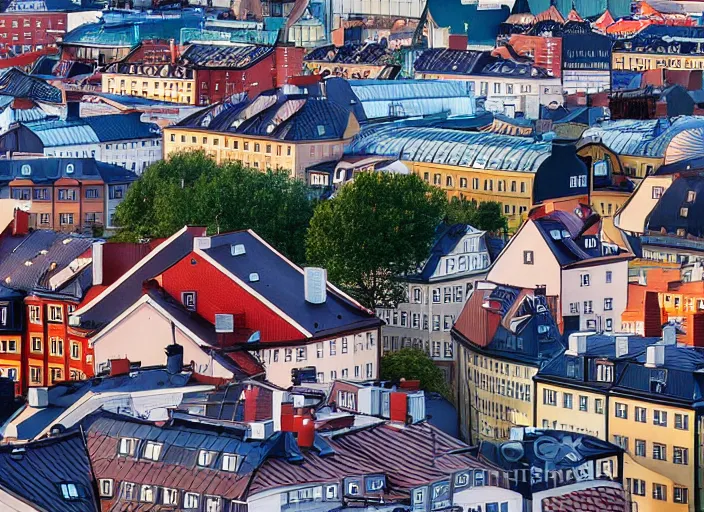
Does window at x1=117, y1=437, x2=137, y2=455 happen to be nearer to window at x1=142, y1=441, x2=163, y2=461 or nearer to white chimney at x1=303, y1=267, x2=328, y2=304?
window at x1=142, y1=441, x2=163, y2=461

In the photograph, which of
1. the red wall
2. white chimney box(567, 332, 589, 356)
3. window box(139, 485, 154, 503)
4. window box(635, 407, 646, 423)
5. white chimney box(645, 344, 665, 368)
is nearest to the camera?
window box(139, 485, 154, 503)

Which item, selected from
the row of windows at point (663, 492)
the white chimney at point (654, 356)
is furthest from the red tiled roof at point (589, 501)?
the white chimney at point (654, 356)

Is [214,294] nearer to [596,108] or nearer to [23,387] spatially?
[23,387]

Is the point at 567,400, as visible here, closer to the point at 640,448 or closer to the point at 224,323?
the point at 640,448

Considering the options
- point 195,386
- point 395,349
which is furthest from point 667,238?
point 195,386

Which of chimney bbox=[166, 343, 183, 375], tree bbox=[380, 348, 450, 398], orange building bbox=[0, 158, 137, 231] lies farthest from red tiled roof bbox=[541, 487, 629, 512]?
orange building bbox=[0, 158, 137, 231]

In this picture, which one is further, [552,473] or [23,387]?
[23,387]

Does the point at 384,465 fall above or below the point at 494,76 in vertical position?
below
